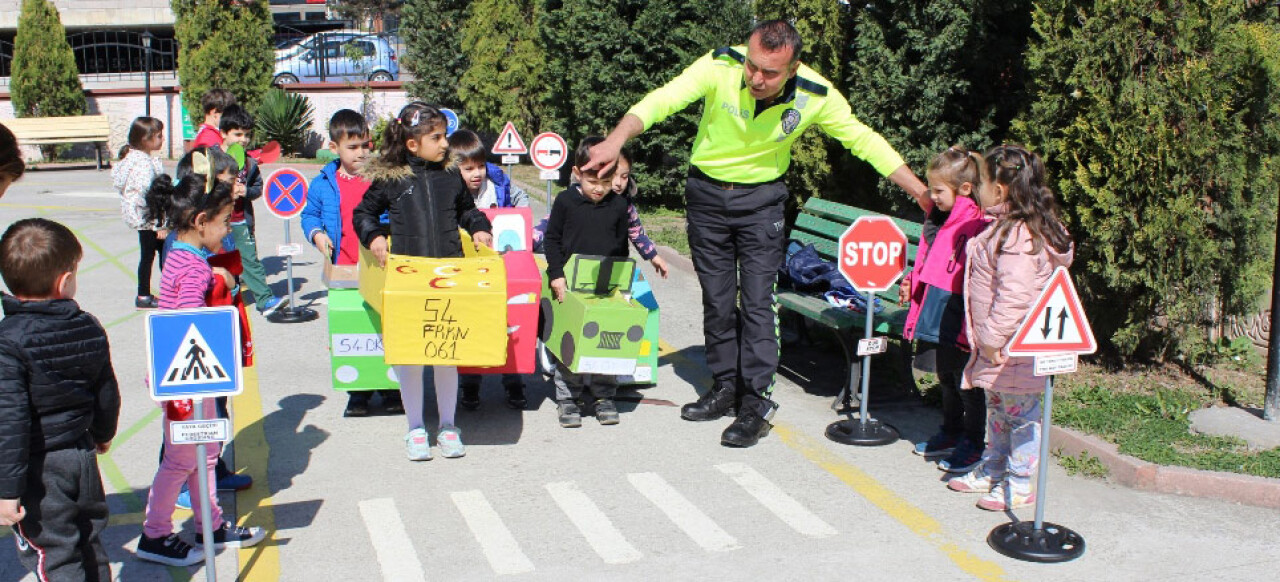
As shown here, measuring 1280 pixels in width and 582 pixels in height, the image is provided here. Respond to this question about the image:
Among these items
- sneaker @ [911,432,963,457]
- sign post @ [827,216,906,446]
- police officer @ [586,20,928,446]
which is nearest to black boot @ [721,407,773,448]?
police officer @ [586,20,928,446]

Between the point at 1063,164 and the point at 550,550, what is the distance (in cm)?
448

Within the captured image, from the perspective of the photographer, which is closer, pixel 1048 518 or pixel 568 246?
pixel 1048 518

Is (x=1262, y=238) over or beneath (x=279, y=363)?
over

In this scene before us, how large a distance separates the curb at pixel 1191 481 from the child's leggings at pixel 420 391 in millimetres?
3525

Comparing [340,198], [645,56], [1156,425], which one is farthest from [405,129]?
[645,56]

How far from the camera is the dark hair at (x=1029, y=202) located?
515 centimetres

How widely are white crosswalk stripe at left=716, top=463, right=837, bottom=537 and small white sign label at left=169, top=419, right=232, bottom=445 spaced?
2578 millimetres

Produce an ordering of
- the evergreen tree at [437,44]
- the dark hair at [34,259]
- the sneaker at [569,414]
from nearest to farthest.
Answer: the dark hair at [34,259] < the sneaker at [569,414] < the evergreen tree at [437,44]

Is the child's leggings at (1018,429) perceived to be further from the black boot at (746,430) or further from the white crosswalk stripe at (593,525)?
the white crosswalk stripe at (593,525)

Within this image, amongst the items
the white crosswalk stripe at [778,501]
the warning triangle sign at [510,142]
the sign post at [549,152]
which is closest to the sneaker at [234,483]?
the white crosswalk stripe at [778,501]

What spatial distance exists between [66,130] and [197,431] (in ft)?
79.0

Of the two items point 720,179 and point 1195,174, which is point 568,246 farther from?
point 1195,174

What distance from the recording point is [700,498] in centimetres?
554

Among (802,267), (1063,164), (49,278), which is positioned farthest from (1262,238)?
(49,278)
